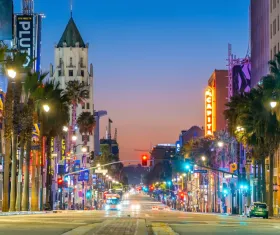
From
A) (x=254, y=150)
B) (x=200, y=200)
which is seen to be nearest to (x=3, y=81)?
(x=254, y=150)

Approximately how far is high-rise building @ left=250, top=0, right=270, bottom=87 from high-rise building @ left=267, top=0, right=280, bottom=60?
9.23 ft

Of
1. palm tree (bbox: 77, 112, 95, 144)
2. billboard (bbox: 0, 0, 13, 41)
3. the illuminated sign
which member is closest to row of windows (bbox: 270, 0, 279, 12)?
billboard (bbox: 0, 0, 13, 41)

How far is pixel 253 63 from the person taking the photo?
115 metres

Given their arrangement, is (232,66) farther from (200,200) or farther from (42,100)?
(42,100)

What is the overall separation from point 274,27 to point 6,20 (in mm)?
51892

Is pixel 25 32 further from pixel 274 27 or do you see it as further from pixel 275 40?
pixel 274 27

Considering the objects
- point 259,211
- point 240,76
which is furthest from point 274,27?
point 240,76

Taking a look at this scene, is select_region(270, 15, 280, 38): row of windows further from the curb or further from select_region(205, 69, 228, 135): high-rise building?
select_region(205, 69, 228, 135): high-rise building

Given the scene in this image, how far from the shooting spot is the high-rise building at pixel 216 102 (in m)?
171

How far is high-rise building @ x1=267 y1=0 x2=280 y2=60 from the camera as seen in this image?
308 feet

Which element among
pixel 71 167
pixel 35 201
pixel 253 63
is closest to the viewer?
pixel 35 201

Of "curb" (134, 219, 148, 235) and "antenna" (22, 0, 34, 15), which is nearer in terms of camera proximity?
"curb" (134, 219, 148, 235)

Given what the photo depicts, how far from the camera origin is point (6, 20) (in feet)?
178

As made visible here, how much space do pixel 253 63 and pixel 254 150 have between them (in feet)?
122
